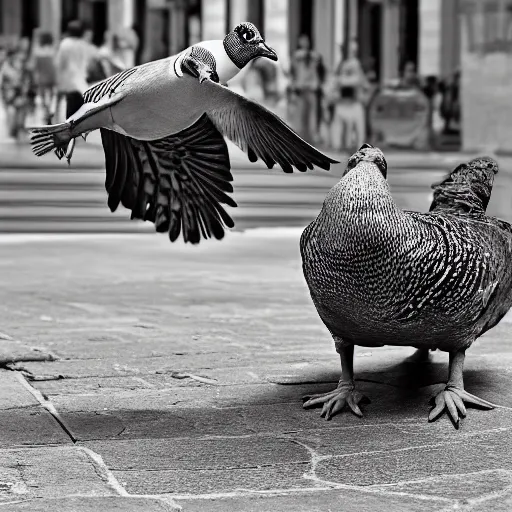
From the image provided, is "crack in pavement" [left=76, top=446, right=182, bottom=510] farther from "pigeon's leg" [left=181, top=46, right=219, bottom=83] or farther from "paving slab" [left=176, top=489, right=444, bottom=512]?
"pigeon's leg" [left=181, top=46, right=219, bottom=83]

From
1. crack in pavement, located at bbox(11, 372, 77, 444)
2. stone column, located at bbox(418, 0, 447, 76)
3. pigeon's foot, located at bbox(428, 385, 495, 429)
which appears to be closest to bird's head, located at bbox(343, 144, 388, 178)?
pigeon's foot, located at bbox(428, 385, 495, 429)

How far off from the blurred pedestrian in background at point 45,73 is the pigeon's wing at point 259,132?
49.5 ft

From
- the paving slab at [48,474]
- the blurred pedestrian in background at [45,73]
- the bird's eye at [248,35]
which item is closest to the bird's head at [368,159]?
the bird's eye at [248,35]

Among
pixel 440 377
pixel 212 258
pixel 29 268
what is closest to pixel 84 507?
Result: pixel 440 377

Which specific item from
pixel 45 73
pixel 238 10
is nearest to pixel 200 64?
pixel 45 73

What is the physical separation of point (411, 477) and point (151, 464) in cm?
88

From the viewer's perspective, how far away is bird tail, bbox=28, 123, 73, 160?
4297mm

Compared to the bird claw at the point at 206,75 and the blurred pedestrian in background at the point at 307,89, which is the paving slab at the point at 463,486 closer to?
the bird claw at the point at 206,75

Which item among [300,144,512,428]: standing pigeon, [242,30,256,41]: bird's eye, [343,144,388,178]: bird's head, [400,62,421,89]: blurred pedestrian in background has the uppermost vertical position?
[400,62,421,89]: blurred pedestrian in background

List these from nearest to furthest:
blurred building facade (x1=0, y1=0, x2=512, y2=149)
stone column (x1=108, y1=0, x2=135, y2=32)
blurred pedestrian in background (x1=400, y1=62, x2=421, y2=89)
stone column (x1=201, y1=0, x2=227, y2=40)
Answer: blurred building facade (x1=0, y1=0, x2=512, y2=149), blurred pedestrian in background (x1=400, y1=62, x2=421, y2=89), stone column (x1=201, y1=0, x2=227, y2=40), stone column (x1=108, y1=0, x2=135, y2=32)

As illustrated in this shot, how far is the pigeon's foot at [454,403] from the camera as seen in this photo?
15.0 ft

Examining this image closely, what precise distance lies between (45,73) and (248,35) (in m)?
17.7

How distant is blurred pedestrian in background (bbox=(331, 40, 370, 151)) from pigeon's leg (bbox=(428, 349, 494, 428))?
1675 cm

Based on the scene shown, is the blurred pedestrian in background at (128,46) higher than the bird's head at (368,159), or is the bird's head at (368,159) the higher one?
the blurred pedestrian in background at (128,46)
